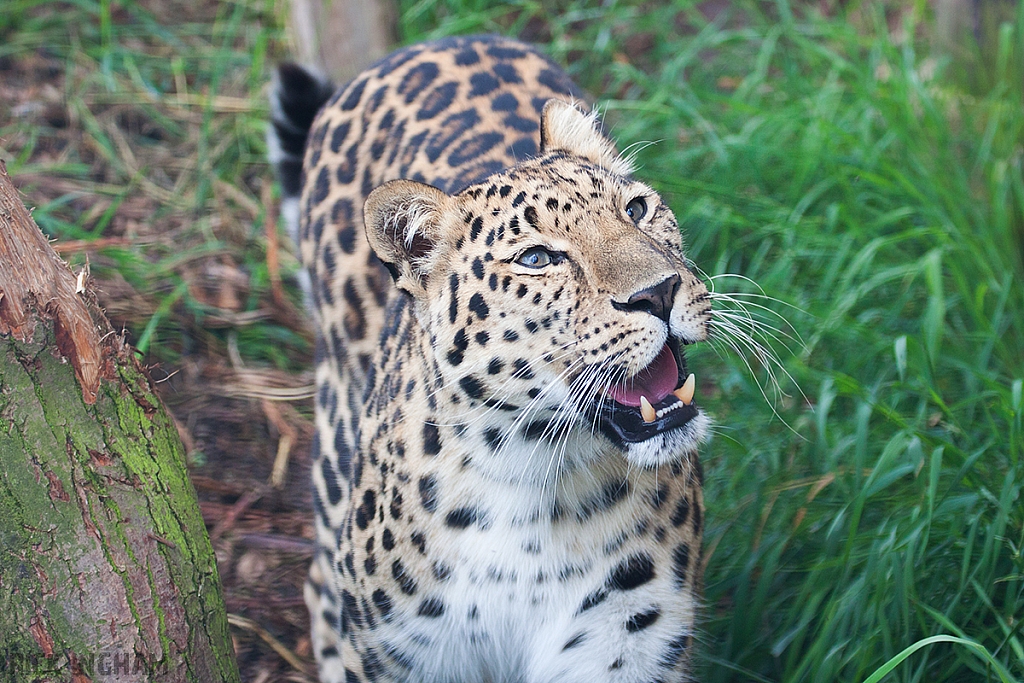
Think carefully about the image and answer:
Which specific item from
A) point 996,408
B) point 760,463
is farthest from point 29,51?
point 996,408

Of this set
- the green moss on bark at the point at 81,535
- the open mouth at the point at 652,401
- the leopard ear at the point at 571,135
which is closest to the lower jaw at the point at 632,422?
the open mouth at the point at 652,401

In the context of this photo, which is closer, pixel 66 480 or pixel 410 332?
pixel 66 480

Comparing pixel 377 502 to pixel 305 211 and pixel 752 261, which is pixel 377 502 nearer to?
pixel 305 211

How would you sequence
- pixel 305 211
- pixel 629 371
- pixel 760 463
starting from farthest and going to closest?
1. pixel 305 211
2. pixel 760 463
3. pixel 629 371

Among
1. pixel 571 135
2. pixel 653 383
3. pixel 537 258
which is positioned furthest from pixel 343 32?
pixel 653 383

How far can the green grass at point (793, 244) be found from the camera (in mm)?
3553

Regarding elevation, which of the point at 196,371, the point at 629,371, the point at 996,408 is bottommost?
the point at 196,371

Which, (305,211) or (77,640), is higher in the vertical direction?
(305,211)

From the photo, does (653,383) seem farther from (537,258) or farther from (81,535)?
(81,535)

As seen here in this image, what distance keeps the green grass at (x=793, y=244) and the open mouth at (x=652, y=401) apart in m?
0.52

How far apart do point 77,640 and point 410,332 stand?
1.34m

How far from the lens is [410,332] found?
355cm

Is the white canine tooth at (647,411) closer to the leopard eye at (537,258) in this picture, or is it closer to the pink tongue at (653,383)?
the pink tongue at (653,383)

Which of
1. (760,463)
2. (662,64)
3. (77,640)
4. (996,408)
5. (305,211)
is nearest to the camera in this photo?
(77,640)
